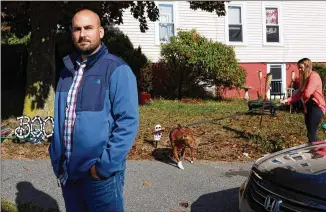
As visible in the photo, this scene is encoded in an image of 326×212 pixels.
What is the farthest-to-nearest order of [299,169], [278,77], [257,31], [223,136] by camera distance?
1. [278,77]
2. [257,31]
3. [223,136]
4. [299,169]

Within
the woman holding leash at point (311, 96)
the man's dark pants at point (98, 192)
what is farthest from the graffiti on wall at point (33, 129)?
the man's dark pants at point (98, 192)

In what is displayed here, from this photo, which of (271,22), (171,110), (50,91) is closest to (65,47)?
(171,110)

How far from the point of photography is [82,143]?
2.68 m

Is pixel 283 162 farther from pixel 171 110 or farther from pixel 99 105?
pixel 171 110

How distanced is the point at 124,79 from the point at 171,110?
9.23 meters

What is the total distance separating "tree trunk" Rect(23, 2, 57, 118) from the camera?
28.5 feet

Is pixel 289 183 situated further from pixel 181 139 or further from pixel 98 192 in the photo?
pixel 181 139

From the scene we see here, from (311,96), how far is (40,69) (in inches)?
209

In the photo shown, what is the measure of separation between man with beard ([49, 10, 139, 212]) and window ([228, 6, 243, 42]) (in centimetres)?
1591

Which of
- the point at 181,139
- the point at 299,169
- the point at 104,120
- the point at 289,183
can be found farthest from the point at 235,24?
the point at 104,120

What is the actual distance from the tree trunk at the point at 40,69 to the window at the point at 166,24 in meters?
8.62

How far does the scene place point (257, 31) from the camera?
1850 centimetres

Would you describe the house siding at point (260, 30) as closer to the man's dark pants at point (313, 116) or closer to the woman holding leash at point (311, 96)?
the woman holding leash at point (311, 96)

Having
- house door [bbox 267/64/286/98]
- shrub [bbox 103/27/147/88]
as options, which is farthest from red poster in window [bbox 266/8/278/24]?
shrub [bbox 103/27/147/88]
